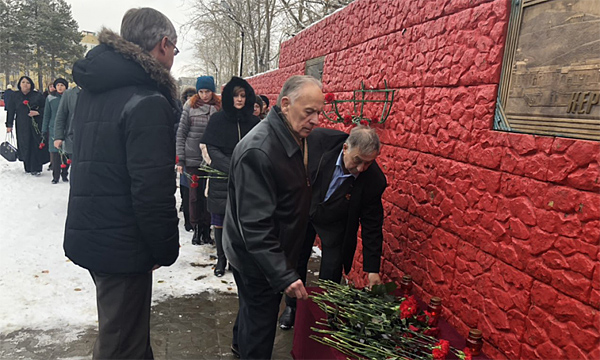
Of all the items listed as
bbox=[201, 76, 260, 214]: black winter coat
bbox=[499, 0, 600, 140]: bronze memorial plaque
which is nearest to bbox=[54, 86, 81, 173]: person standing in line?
bbox=[201, 76, 260, 214]: black winter coat

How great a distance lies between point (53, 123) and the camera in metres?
8.70

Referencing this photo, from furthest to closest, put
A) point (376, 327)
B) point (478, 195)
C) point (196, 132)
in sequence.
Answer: point (196, 132), point (478, 195), point (376, 327)

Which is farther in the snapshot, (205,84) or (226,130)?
(205,84)

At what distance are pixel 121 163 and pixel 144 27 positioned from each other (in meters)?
0.76

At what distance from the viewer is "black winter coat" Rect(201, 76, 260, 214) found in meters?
4.51

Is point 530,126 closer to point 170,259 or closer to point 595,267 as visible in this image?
point 595,267

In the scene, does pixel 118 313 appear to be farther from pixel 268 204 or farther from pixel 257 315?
Result: pixel 268 204

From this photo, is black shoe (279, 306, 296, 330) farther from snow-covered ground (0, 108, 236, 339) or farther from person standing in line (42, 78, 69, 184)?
person standing in line (42, 78, 69, 184)

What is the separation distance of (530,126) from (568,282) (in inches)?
33.2

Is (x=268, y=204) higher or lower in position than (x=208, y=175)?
higher

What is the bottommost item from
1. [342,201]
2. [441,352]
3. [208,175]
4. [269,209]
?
[441,352]

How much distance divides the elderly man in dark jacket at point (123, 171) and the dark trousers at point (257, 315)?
1.55 feet

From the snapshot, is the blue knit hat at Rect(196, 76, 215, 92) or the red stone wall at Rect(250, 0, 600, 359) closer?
the red stone wall at Rect(250, 0, 600, 359)

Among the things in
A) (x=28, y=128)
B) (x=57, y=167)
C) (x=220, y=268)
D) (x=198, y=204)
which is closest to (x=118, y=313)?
(x=220, y=268)
